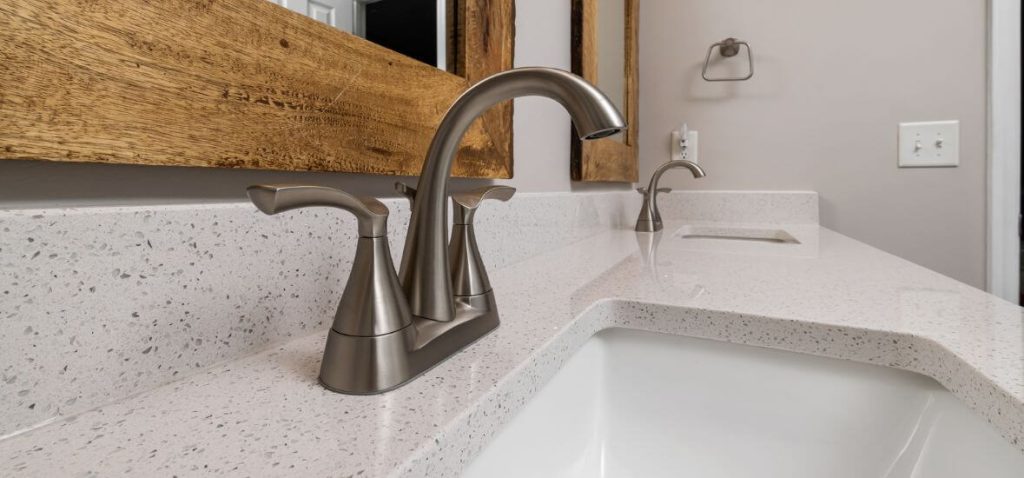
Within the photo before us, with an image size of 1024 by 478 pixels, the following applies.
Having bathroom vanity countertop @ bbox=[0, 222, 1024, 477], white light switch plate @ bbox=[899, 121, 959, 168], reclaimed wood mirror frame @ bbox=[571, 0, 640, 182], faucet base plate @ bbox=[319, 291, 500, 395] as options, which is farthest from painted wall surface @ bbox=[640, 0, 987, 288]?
faucet base plate @ bbox=[319, 291, 500, 395]

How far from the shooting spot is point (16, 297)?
23 centimetres

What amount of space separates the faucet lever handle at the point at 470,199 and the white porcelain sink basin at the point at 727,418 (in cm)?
15

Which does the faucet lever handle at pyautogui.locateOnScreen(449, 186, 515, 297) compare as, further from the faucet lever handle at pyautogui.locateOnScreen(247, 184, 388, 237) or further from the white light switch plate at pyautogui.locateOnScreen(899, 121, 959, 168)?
the white light switch plate at pyautogui.locateOnScreen(899, 121, 959, 168)

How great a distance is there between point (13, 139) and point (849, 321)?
553mm

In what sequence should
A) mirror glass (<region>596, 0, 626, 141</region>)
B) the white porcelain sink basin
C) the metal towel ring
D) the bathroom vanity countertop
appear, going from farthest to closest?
1. the metal towel ring
2. mirror glass (<region>596, 0, 626, 141</region>)
3. the white porcelain sink basin
4. the bathroom vanity countertop

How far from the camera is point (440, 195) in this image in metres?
0.34

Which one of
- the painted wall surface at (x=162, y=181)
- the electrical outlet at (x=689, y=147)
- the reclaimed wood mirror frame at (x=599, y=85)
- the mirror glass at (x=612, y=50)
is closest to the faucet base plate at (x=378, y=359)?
the painted wall surface at (x=162, y=181)

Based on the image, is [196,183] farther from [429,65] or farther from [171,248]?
[429,65]

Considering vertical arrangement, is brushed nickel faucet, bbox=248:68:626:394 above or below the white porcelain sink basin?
above

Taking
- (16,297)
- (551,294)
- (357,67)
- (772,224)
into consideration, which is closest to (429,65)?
(357,67)

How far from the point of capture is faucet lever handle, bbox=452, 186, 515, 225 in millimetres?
372

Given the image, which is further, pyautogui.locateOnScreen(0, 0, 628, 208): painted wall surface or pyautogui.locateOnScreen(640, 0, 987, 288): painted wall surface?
pyautogui.locateOnScreen(640, 0, 987, 288): painted wall surface

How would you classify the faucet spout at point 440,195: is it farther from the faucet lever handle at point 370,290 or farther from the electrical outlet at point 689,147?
the electrical outlet at point 689,147

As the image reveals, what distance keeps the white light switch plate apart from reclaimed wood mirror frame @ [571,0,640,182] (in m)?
0.72
